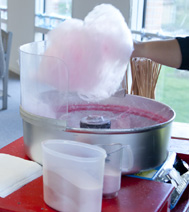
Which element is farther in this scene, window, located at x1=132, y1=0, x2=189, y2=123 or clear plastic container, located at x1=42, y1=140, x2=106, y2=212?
window, located at x1=132, y1=0, x2=189, y2=123

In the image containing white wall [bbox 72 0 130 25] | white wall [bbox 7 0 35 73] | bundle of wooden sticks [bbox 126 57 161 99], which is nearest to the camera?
bundle of wooden sticks [bbox 126 57 161 99]

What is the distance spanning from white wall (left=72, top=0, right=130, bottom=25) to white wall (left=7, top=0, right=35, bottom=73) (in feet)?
3.07

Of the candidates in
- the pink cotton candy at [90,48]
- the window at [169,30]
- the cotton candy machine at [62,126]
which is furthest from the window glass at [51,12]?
the pink cotton candy at [90,48]

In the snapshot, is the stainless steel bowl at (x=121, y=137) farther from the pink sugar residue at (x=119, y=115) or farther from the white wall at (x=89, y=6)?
the white wall at (x=89, y=6)

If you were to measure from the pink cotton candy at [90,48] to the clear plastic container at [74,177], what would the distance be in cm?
20

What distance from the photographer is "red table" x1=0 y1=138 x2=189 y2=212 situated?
0.80m

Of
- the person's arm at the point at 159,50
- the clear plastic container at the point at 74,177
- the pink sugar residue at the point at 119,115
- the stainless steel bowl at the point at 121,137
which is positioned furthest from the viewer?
the pink sugar residue at the point at 119,115

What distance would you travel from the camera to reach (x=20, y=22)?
14.6ft

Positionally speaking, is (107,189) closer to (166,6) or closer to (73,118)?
(73,118)

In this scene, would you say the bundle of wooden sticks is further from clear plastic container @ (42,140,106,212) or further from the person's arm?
clear plastic container @ (42,140,106,212)

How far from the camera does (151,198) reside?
841mm

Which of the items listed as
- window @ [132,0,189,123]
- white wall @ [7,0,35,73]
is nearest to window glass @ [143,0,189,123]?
window @ [132,0,189,123]

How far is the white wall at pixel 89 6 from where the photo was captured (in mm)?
2877

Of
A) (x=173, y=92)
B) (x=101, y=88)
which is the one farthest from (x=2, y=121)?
(x=101, y=88)
